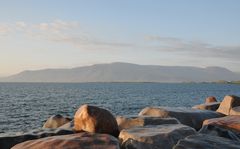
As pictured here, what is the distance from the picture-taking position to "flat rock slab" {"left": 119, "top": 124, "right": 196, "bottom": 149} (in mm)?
10250

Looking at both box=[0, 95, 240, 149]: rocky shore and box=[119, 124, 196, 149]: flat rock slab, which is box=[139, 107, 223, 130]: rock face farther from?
box=[119, 124, 196, 149]: flat rock slab

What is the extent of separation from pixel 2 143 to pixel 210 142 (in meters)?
6.22

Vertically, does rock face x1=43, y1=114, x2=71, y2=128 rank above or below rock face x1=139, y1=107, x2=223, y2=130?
below

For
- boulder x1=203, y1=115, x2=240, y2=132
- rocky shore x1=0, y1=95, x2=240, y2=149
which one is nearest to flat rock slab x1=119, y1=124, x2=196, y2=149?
rocky shore x1=0, y1=95, x2=240, y2=149

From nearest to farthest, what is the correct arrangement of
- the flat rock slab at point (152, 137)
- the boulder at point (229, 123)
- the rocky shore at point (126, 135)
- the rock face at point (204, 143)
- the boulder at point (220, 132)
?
the rock face at point (204, 143) < the rocky shore at point (126, 135) < the flat rock slab at point (152, 137) < the boulder at point (220, 132) < the boulder at point (229, 123)

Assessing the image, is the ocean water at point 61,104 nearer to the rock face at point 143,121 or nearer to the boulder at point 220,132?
the rock face at point 143,121

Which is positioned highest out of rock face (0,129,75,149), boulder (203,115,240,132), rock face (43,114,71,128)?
boulder (203,115,240,132)

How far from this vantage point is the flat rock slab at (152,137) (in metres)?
10.2

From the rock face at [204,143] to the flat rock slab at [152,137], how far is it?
1.53 meters

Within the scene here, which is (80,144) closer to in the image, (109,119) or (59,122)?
(109,119)

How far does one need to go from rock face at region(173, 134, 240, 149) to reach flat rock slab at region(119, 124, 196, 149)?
5.02 ft

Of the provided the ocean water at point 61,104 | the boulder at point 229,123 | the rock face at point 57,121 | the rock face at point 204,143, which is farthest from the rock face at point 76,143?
the ocean water at point 61,104

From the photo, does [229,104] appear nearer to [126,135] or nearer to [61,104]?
[126,135]

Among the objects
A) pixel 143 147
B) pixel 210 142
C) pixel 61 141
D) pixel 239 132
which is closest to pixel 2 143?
pixel 61 141
